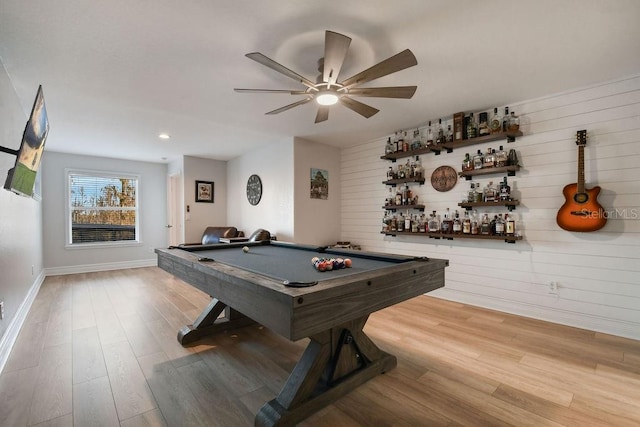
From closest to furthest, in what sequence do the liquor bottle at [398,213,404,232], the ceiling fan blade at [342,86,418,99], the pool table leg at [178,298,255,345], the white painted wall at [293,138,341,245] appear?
the ceiling fan blade at [342,86,418,99] → the pool table leg at [178,298,255,345] → the liquor bottle at [398,213,404,232] → the white painted wall at [293,138,341,245]

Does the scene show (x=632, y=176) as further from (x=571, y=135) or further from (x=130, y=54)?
(x=130, y=54)

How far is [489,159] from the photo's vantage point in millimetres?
3324

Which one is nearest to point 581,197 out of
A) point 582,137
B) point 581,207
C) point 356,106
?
point 581,207

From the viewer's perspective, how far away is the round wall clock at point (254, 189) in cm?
522

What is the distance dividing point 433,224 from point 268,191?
2737 mm

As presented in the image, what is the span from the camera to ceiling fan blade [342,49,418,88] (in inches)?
69.0

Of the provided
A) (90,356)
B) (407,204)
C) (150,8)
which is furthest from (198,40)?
(407,204)

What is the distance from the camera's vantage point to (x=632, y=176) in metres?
2.59

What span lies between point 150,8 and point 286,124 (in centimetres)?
224

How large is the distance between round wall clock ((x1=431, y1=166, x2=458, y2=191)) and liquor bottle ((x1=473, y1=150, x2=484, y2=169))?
0.28 m

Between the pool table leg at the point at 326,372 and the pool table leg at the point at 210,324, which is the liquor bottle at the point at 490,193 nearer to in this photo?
the pool table leg at the point at 326,372

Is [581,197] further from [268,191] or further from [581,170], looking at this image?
[268,191]

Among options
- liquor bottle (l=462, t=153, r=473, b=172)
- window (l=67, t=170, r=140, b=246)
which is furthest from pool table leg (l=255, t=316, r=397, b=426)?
window (l=67, t=170, r=140, b=246)

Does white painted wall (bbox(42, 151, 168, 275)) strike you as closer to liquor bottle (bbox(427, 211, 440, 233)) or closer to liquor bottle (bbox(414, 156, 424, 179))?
liquor bottle (bbox(414, 156, 424, 179))
